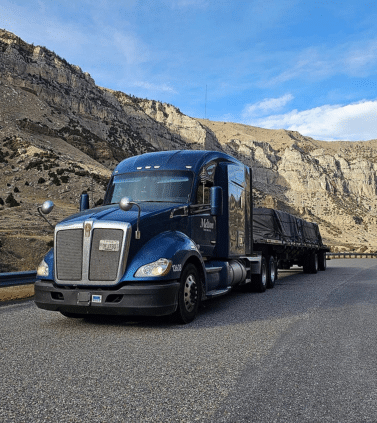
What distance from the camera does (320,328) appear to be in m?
6.94

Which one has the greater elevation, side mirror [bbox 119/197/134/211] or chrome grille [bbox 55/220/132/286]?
side mirror [bbox 119/197/134/211]

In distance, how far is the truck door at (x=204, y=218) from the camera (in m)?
8.20

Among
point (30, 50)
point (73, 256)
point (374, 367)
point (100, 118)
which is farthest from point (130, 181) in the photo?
point (30, 50)

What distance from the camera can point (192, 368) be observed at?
188 inches

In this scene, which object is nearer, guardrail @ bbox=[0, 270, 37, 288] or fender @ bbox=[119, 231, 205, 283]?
fender @ bbox=[119, 231, 205, 283]

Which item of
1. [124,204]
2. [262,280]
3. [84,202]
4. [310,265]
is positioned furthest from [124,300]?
[310,265]

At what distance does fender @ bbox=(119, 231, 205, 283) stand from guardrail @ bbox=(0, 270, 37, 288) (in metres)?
4.41

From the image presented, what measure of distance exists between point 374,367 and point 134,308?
3237 mm

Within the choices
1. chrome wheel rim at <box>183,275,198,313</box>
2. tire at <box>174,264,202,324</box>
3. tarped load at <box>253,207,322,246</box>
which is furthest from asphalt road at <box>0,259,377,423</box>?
tarped load at <box>253,207,322,246</box>

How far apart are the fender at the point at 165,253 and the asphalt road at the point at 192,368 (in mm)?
870

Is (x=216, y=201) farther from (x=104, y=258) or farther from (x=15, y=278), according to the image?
(x=15, y=278)

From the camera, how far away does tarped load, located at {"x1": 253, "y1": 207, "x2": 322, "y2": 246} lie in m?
14.7

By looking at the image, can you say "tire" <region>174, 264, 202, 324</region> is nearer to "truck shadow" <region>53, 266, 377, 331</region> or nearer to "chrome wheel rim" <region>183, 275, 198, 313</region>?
"chrome wheel rim" <region>183, 275, 198, 313</region>

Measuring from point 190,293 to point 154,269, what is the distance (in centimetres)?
115
